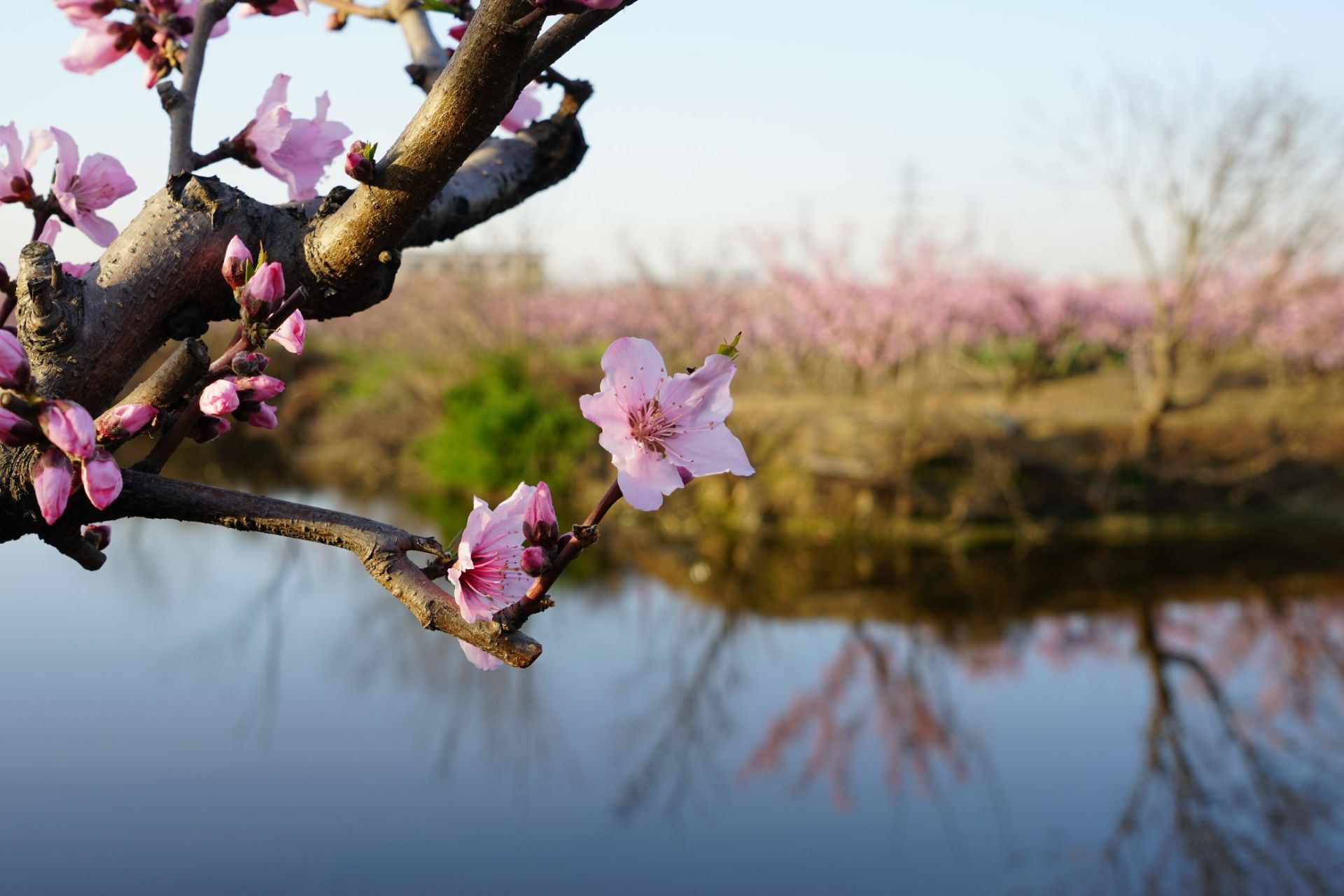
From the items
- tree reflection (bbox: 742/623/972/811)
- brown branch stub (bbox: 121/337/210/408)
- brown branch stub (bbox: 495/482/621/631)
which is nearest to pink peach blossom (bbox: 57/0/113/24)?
brown branch stub (bbox: 121/337/210/408)

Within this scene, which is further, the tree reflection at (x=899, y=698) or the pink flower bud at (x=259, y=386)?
the tree reflection at (x=899, y=698)

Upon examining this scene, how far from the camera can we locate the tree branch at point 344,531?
0.70 metres

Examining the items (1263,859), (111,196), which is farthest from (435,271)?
(111,196)

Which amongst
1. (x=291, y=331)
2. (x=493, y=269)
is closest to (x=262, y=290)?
(x=291, y=331)

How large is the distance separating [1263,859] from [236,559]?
1361 centimetres

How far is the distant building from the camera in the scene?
18.7 m

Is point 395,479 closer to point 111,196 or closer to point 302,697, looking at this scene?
point 302,697

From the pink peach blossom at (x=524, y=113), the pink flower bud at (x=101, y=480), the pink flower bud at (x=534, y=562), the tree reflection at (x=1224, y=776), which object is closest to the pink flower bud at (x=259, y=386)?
the pink flower bud at (x=101, y=480)

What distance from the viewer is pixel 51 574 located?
14.9 metres

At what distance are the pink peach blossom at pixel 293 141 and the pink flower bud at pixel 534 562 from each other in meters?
0.50

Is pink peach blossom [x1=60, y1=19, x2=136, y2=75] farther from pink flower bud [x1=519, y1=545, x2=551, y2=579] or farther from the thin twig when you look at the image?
pink flower bud [x1=519, y1=545, x2=551, y2=579]

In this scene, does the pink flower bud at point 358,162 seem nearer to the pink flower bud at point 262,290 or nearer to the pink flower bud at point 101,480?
the pink flower bud at point 262,290

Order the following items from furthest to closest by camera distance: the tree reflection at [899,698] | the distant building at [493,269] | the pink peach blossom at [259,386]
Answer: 1. the distant building at [493,269]
2. the tree reflection at [899,698]
3. the pink peach blossom at [259,386]

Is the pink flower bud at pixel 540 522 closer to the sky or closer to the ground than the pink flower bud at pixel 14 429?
closer to the sky
